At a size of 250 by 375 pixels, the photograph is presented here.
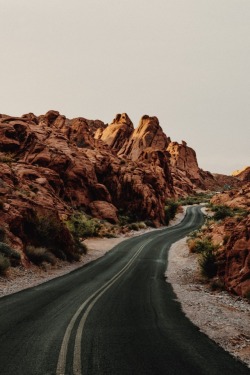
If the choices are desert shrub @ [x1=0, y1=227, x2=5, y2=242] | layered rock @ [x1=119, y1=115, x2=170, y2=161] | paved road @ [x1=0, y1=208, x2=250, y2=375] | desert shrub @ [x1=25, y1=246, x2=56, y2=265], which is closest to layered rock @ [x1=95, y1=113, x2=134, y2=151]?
layered rock @ [x1=119, y1=115, x2=170, y2=161]

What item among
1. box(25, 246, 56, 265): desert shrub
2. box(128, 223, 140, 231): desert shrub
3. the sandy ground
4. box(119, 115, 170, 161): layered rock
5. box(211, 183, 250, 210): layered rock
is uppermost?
box(119, 115, 170, 161): layered rock

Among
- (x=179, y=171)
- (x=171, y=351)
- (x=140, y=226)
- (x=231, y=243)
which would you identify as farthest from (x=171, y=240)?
(x=179, y=171)

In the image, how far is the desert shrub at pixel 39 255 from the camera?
17.8 metres

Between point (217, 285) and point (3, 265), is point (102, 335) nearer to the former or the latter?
point (3, 265)

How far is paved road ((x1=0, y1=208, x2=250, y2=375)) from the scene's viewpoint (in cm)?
557

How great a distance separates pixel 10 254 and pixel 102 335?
990 centimetres

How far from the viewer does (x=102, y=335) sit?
7277 mm

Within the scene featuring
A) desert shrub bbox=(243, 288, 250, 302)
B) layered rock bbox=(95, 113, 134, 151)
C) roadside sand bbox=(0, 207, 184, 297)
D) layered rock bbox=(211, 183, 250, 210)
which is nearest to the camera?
desert shrub bbox=(243, 288, 250, 302)

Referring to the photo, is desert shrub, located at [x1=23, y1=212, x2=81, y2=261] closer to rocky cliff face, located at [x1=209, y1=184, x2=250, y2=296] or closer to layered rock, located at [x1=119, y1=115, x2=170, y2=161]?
rocky cliff face, located at [x1=209, y1=184, x2=250, y2=296]

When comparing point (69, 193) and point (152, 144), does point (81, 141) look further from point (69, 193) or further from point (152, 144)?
point (152, 144)

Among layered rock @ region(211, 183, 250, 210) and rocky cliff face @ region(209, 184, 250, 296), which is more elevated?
layered rock @ region(211, 183, 250, 210)

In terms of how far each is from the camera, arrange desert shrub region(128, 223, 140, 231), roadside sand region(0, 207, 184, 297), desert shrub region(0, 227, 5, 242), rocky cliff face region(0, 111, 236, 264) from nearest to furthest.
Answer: roadside sand region(0, 207, 184, 297), desert shrub region(0, 227, 5, 242), rocky cliff face region(0, 111, 236, 264), desert shrub region(128, 223, 140, 231)

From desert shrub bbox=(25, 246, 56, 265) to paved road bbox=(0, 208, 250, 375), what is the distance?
161 inches

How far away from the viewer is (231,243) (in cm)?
1509
